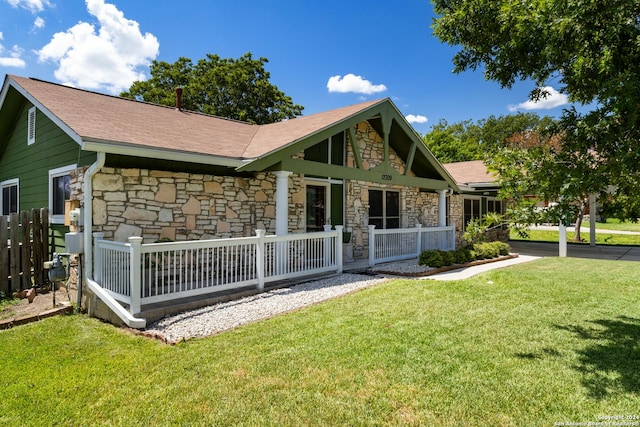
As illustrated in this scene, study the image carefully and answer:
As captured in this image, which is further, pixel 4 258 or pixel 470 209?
pixel 470 209

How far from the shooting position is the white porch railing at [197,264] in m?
5.48

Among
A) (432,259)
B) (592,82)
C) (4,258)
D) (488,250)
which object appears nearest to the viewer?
(592,82)

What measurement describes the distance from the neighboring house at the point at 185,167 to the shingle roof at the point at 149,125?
0.04 m

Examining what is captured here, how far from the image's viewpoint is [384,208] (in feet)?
41.2

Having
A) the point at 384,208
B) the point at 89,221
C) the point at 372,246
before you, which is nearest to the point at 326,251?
the point at 372,246

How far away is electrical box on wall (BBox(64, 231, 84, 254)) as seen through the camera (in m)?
6.19

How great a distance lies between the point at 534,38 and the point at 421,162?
8.55 meters

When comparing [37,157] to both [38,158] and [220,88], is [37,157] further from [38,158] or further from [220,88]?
[220,88]

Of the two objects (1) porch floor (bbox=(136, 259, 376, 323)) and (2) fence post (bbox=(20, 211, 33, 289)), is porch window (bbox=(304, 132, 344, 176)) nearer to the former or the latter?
(1) porch floor (bbox=(136, 259, 376, 323))

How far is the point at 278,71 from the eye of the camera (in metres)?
28.5

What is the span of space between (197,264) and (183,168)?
2.66 m

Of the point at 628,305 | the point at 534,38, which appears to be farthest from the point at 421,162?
the point at 534,38

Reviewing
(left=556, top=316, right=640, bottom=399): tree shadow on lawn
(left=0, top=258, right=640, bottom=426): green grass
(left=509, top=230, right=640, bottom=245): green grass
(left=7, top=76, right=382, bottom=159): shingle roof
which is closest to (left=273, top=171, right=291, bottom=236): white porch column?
(left=7, top=76, right=382, bottom=159): shingle roof

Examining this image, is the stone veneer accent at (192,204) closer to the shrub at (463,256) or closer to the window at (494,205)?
the shrub at (463,256)
